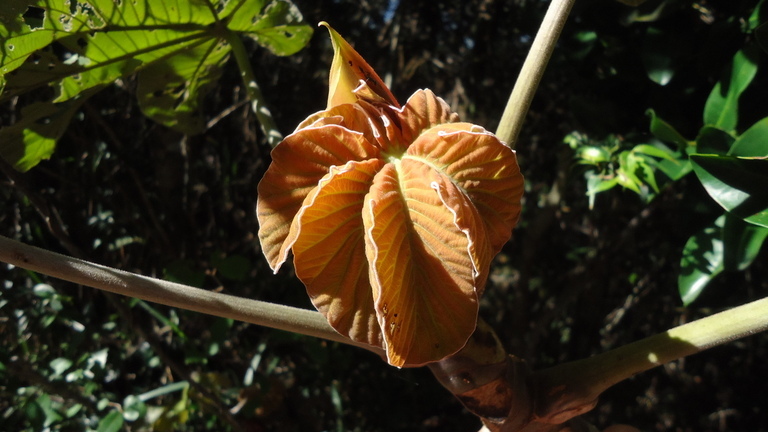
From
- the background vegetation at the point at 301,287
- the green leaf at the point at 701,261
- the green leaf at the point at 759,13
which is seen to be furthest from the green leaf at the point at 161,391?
the green leaf at the point at 759,13

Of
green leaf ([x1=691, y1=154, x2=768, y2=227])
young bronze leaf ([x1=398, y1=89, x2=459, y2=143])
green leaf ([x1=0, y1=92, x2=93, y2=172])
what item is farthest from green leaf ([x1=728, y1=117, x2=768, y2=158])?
green leaf ([x1=0, y1=92, x2=93, y2=172])

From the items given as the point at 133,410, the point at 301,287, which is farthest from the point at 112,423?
the point at 301,287

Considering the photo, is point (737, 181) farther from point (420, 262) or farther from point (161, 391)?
point (161, 391)

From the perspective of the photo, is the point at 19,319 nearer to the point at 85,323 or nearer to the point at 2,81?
the point at 85,323

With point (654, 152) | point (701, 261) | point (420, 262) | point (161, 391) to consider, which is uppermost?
point (420, 262)

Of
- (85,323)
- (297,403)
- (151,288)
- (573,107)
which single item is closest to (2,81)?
(151,288)

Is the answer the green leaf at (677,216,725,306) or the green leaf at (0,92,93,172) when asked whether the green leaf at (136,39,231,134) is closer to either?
the green leaf at (0,92,93,172)
